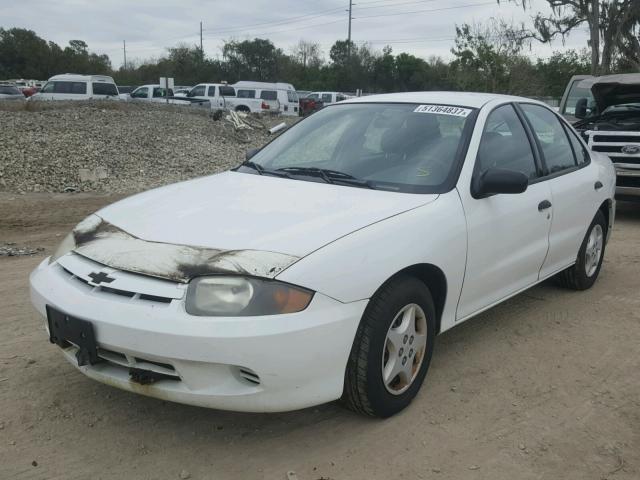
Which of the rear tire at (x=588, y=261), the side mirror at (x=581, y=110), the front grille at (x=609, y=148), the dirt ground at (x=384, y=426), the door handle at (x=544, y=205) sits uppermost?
the side mirror at (x=581, y=110)

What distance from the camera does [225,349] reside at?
2.50m

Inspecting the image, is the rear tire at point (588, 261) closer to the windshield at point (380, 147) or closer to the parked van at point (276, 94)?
the windshield at point (380, 147)

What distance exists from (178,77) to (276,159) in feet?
212

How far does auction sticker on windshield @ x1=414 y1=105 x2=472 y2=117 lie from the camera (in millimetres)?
3947

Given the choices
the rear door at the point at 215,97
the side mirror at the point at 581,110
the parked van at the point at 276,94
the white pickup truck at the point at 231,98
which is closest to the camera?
the side mirror at the point at 581,110

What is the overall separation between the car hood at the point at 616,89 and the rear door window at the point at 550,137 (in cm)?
441

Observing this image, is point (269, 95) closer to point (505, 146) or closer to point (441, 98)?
point (441, 98)

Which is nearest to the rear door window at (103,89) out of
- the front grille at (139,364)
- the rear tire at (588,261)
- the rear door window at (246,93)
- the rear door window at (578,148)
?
the rear door window at (246,93)

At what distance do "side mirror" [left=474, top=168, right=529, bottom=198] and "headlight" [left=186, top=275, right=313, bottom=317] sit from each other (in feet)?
4.73

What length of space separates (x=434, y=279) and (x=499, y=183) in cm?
68

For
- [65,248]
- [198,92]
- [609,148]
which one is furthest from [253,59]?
[65,248]

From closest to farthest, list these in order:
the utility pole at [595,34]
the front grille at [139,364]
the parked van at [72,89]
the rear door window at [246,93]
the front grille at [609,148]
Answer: the front grille at [139,364] < the front grille at [609,148] < the parked van at [72,89] < the utility pole at [595,34] < the rear door window at [246,93]

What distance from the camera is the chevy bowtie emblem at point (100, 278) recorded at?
2.73 metres

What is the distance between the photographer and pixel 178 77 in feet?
213
